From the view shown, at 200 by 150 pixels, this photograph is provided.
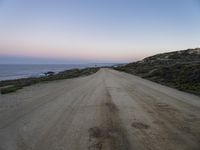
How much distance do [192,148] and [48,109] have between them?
6.65 meters

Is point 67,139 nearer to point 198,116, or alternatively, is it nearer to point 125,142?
point 125,142

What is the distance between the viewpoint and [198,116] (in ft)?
28.7

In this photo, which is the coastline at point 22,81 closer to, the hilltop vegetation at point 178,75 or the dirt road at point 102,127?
the dirt road at point 102,127

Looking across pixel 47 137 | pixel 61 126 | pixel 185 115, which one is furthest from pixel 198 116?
pixel 47 137

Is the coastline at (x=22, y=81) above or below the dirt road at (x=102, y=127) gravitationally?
below

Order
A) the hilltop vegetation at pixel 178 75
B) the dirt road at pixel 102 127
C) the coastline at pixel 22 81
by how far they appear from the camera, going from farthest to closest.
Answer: the coastline at pixel 22 81, the hilltop vegetation at pixel 178 75, the dirt road at pixel 102 127

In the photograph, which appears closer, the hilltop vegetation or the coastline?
the hilltop vegetation

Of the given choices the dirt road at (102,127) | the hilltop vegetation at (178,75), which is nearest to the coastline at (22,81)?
the dirt road at (102,127)

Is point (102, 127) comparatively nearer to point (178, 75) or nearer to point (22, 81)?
point (178, 75)

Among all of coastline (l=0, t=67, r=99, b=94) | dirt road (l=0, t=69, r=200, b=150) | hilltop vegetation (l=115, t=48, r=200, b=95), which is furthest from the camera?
coastline (l=0, t=67, r=99, b=94)

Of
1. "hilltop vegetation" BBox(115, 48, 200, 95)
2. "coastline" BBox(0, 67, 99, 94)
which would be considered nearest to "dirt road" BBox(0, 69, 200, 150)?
"hilltop vegetation" BBox(115, 48, 200, 95)

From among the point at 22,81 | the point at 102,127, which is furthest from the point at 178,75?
the point at 22,81

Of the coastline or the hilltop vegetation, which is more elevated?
the hilltop vegetation

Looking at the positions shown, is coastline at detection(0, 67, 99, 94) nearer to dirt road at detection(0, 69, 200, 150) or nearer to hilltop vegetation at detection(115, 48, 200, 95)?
dirt road at detection(0, 69, 200, 150)
